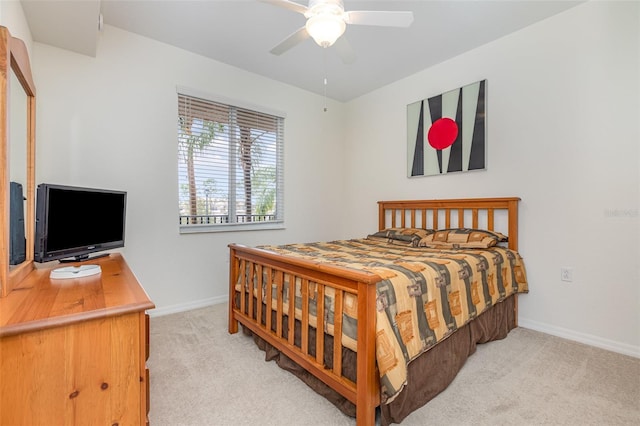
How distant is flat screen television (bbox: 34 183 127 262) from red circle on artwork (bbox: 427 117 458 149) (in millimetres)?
2988

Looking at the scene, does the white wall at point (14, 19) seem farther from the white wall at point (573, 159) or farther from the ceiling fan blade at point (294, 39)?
the white wall at point (573, 159)

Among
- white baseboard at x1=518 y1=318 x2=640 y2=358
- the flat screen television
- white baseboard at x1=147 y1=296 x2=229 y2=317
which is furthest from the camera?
white baseboard at x1=147 y1=296 x2=229 y2=317

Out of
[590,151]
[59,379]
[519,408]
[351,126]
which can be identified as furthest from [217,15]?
[519,408]

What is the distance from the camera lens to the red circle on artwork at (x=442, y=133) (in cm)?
313

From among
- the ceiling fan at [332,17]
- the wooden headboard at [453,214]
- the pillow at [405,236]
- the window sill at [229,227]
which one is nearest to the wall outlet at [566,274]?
the wooden headboard at [453,214]

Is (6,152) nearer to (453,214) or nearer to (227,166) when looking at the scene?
(227,166)

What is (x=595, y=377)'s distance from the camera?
1.85 metres

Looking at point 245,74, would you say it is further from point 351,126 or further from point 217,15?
point 351,126

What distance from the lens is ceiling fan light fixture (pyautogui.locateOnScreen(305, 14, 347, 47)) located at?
1.66 metres

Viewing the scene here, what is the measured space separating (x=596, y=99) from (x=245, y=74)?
10.8 feet

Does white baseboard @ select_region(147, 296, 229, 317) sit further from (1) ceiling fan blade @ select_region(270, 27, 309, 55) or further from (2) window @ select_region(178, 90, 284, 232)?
(1) ceiling fan blade @ select_region(270, 27, 309, 55)

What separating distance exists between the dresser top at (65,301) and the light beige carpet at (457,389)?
0.77 m

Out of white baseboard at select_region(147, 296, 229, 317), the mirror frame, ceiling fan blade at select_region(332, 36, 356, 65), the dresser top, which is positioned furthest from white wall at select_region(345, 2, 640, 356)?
the mirror frame

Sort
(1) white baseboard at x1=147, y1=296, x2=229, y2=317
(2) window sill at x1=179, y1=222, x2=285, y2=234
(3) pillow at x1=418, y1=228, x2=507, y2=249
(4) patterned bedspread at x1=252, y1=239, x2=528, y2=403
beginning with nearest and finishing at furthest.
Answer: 1. (4) patterned bedspread at x1=252, y1=239, x2=528, y2=403
2. (3) pillow at x1=418, y1=228, x2=507, y2=249
3. (1) white baseboard at x1=147, y1=296, x2=229, y2=317
4. (2) window sill at x1=179, y1=222, x2=285, y2=234
